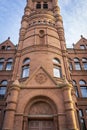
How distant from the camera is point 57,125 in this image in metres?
11.9

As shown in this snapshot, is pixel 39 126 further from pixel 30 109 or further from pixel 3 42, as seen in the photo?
pixel 3 42

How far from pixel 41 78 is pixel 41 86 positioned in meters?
0.93

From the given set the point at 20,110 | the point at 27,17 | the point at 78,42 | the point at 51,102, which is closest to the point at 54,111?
the point at 51,102

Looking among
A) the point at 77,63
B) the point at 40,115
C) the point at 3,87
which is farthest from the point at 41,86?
the point at 77,63

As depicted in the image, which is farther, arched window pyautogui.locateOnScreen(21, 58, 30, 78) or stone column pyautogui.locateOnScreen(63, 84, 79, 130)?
arched window pyautogui.locateOnScreen(21, 58, 30, 78)

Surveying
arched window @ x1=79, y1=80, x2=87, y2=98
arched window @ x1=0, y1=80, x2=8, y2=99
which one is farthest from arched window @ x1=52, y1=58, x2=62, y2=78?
arched window @ x1=0, y1=80, x2=8, y2=99

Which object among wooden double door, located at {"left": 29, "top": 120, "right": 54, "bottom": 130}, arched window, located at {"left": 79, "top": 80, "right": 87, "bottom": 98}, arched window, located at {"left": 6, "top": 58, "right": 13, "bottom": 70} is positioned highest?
arched window, located at {"left": 6, "top": 58, "right": 13, "bottom": 70}

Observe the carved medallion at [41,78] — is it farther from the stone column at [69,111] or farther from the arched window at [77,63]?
the arched window at [77,63]

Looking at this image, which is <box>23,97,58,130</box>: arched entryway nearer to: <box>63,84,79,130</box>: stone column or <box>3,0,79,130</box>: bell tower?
<box>3,0,79,130</box>: bell tower

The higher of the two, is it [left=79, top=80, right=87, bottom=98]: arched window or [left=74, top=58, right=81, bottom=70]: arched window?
[left=74, top=58, right=81, bottom=70]: arched window

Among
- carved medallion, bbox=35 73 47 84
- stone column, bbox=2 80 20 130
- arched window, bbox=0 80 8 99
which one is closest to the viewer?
stone column, bbox=2 80 20 130

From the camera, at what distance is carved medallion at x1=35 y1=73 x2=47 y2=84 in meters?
14.2

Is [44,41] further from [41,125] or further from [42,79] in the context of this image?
[41,125]

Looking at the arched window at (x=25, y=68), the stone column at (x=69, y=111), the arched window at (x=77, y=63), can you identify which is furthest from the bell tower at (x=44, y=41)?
the arched window at (x=77, y=63)
